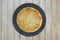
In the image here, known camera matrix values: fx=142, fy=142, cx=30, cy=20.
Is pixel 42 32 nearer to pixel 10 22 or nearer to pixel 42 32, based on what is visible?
pixel 42 32

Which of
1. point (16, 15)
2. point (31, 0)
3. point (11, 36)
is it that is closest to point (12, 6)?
point (16, 15)

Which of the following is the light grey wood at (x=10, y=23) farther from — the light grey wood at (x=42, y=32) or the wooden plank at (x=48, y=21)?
the wooden plank at (x=48, y=21)

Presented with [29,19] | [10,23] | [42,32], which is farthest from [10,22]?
[42,32]

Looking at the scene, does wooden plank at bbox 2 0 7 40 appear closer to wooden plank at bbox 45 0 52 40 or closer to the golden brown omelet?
the golden brown omelet

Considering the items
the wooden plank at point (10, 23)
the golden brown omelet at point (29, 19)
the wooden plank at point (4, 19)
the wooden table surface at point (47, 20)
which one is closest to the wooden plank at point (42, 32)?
the wooden table surface at point (47, 20)

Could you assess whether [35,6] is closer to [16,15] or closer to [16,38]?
[16,15]

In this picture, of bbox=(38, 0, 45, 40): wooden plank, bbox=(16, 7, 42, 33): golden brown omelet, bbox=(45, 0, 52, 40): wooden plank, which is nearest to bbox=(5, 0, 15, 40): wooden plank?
bbox=(16, 7, 42, 33): golden brown omelet
